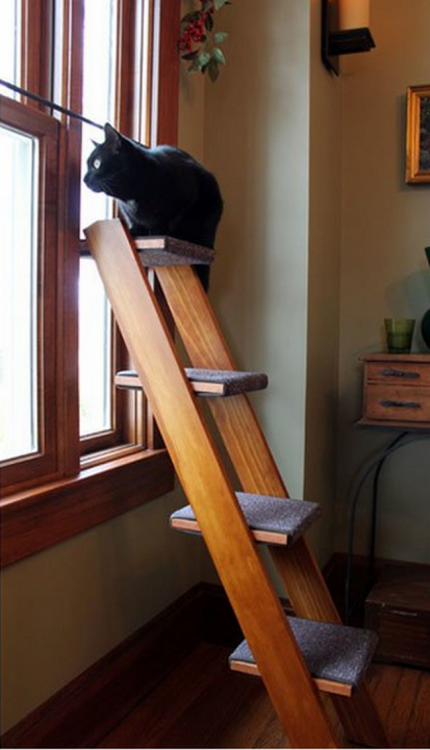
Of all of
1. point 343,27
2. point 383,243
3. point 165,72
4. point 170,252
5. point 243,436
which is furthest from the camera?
point 383,243

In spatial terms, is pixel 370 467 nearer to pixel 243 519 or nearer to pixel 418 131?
pixel 243 519

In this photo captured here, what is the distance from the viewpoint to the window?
1665mm

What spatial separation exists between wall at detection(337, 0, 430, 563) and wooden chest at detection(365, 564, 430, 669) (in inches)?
14.1

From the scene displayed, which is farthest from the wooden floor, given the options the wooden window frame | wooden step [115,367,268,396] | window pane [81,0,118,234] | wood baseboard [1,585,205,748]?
window pane [81,0,118,234]

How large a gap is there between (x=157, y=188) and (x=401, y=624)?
1.55 meters

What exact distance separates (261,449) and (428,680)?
97 centimetres

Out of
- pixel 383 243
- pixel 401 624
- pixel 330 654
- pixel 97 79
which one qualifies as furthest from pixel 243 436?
pixel 383 243

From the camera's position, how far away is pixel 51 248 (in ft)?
5.72

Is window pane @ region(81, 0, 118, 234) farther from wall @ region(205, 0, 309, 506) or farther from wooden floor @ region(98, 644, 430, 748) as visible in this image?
wooden floor @ region(98, 644, 430, 748)

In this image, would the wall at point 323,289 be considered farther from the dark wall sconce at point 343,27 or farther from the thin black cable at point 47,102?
the thin black cable at point 47,102

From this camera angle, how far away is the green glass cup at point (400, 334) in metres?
2.46

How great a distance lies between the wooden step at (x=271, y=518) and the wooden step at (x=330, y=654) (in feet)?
0.92

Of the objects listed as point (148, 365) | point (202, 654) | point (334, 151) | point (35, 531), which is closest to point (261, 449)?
point (148, 365)

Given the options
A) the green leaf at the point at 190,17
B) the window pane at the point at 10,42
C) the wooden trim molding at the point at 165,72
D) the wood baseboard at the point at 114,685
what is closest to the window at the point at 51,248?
the window pane at the point at 10,42
